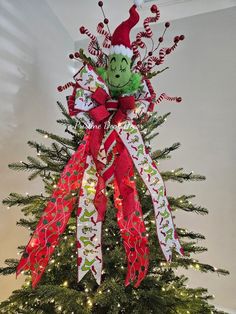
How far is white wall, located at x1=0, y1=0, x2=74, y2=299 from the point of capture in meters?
1.36

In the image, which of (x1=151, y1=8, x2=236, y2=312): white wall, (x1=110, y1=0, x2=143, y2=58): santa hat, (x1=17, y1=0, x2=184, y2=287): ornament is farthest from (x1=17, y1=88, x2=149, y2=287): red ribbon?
(x1=151, y1=8, x2=236, y2=312): white wall

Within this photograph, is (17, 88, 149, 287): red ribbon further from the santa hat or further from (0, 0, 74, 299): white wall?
(0, 0, 74, 299): white wall

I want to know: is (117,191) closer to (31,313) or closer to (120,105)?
(120,105)

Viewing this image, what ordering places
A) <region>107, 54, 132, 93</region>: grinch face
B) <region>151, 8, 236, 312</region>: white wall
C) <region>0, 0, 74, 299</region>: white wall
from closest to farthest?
<region>107, 54, 132, 93</region>: grinch face → <region>0, 0, 74, 299</region>: white wall → <region>151, 8, 236, 312</region>: white wall

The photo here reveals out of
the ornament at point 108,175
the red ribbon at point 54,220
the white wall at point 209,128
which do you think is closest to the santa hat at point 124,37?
the ornament at point 108,175

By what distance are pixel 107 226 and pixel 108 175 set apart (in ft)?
0.52

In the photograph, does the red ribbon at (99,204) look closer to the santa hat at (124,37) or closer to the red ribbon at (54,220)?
the red ribbon at (54,220)

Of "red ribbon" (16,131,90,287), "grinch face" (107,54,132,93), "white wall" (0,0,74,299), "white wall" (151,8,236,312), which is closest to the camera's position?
"red ribbon" (16,131,90,287)

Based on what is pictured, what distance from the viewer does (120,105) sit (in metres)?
0.97

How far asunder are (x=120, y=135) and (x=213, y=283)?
3.77 ft

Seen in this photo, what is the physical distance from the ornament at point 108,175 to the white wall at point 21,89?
1.79 feet

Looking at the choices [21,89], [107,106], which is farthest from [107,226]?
[21,89]

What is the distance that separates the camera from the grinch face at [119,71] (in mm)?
951

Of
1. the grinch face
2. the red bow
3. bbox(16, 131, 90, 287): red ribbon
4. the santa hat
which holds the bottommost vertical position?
bbox(16, 131, 90, 287): red ribbon
